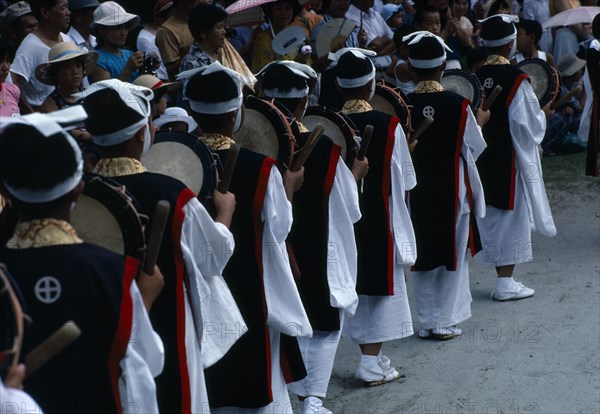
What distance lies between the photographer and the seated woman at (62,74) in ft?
19.5

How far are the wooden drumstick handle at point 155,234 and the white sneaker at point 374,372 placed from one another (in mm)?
2782

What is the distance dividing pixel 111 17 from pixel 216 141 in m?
3.02

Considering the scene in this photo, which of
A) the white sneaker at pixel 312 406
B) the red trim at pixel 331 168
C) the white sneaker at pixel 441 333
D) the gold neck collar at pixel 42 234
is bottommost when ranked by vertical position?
the white sneaker at pixel 441 333

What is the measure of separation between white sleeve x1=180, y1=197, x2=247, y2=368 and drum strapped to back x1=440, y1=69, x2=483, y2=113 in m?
3.31

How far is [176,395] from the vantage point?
3842mm

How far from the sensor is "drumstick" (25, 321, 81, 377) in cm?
271

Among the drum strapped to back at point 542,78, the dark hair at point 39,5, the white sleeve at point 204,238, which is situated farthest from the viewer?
the drum strapped to back at point 542,78

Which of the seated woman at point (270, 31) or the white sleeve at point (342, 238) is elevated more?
the seated woman at point (270, 31)

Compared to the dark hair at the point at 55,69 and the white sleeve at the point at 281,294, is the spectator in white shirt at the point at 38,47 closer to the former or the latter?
the dark hair at the point at 55,69

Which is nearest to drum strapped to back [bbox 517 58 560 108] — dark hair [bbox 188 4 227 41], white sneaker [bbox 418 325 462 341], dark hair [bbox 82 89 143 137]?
white sneaker [bbox 418 325 462 341]

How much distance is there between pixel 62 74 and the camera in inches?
237

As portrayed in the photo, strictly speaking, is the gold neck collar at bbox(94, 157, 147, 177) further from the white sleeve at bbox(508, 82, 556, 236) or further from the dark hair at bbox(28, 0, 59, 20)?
the white sleeve at bbox(508, 82, 556, 236)

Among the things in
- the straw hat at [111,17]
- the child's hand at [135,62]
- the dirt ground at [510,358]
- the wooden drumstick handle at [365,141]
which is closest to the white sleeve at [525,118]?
the dirt ground at [510,358]

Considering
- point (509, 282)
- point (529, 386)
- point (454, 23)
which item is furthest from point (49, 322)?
point (454, 23)
